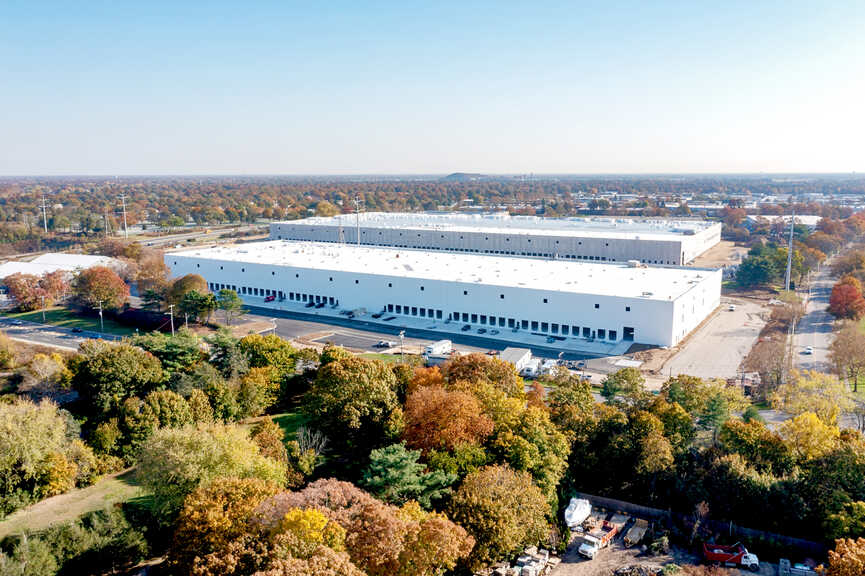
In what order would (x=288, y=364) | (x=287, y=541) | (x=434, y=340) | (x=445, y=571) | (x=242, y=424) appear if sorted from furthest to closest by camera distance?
(x=434, y=340) → (x=288, y=364) → (x=242, y=424) → (x=445, y=571) → (x=287, y=541)

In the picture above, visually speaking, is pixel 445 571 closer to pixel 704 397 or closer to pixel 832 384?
pixel 704 397

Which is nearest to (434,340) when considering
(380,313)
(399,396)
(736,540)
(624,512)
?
(380,313)

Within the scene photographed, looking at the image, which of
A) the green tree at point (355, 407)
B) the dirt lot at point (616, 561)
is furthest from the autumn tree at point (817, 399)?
the green tree at point (355, 407)

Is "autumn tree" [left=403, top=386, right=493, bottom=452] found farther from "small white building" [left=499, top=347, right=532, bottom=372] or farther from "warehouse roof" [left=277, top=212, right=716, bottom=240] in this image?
"warehouse roof" [left=277, top=212, right=716, bottom=240]

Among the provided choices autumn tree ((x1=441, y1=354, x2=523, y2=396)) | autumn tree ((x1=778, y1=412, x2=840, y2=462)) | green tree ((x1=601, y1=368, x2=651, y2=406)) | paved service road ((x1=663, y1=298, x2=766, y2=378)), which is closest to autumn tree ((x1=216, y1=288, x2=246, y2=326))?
autumn tree ((x1=441, y1=354, x2=523, y2=396))

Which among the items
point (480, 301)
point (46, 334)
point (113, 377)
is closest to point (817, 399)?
point (480, 301)
